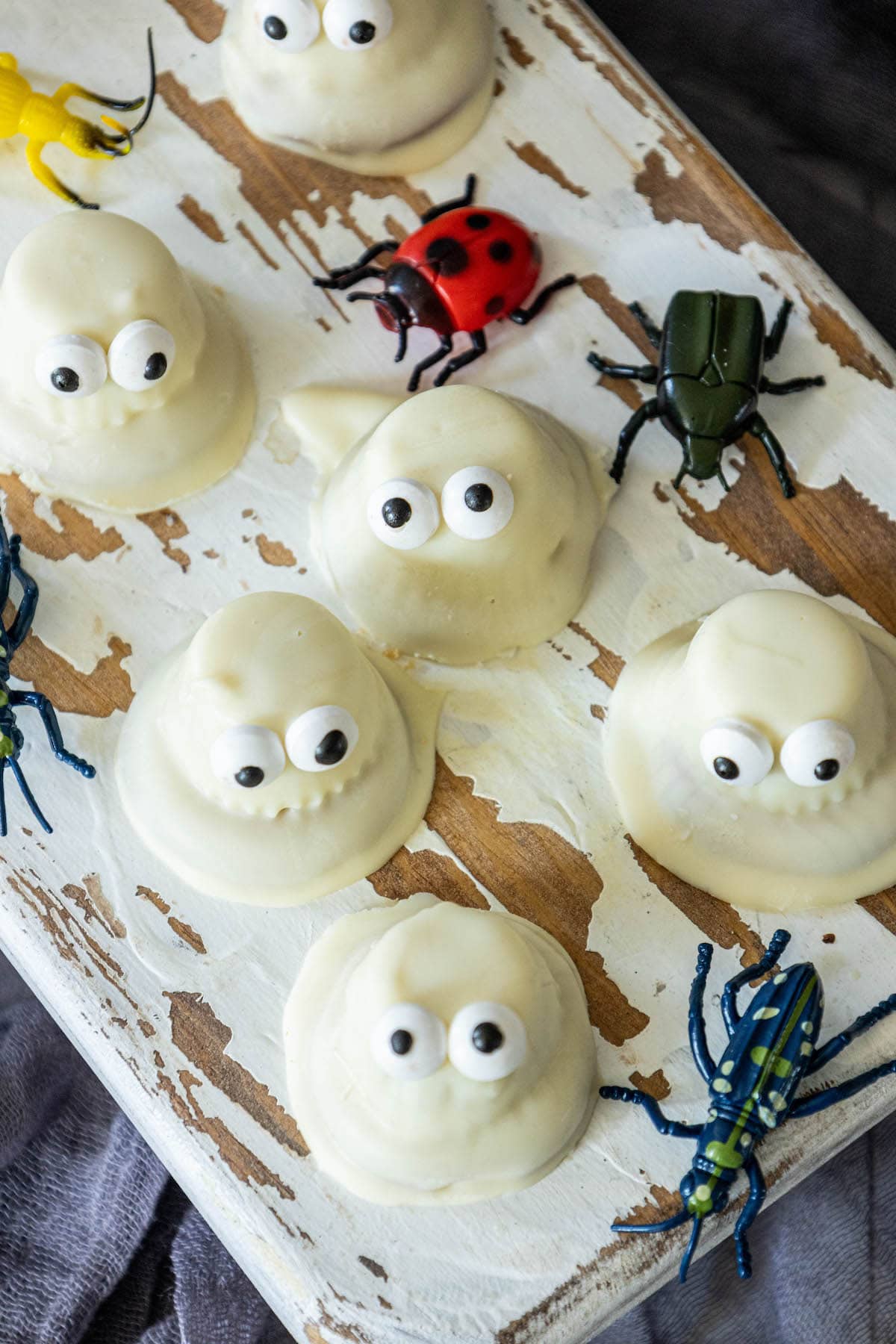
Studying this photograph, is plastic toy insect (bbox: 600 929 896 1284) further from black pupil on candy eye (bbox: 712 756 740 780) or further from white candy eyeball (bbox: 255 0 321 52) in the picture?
white candy eyeball (bbox: 255 0 321 52)

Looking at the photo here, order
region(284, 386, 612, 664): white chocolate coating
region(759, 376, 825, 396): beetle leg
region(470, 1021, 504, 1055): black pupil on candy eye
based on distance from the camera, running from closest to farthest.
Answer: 1. region(470, 1021, 504, 1055): black pupil on candy eye
2. region(284, 386, 612, 664): white chocolate coating
3. region(759, 376, 825, 396): beetle leg

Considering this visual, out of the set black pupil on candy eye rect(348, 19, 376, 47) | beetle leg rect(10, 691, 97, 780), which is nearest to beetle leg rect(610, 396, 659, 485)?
black pupil on candy eye rect(348, 19, 376, 47)

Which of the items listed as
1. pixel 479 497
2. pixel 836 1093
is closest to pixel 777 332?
pixel 479 497

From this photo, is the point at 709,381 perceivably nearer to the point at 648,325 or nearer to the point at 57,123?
the point at 648,325

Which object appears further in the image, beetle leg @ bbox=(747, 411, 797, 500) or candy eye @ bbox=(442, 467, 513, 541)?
beetle leg @ bbox=(747, 411, 797, 500)

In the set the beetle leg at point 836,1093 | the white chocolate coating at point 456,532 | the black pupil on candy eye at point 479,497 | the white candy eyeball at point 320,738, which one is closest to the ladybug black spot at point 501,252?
the white chocolate coating at point 456,532

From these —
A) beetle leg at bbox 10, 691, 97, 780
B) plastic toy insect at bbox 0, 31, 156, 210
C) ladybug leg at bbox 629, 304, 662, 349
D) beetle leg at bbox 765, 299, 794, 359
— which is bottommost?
beetle leg at bbox 10, 691, 97, 780

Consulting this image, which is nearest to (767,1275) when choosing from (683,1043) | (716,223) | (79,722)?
(683,1043)
